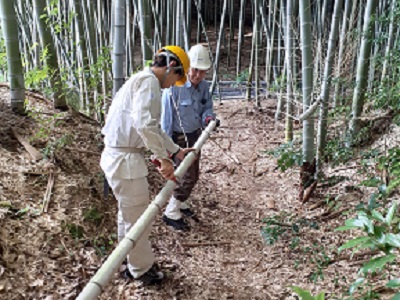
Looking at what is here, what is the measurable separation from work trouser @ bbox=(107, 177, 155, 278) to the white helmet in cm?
120

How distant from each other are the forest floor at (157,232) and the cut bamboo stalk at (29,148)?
35 millimetres

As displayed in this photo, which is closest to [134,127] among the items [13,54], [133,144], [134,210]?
[133,144]

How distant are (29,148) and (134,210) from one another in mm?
1318

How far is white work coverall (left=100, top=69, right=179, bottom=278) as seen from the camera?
2180mm

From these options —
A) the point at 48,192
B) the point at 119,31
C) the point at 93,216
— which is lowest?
the point at 93,216

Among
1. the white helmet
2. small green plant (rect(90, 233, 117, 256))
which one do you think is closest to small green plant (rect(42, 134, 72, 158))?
small green plant (rect(90, 233, 117, 256))

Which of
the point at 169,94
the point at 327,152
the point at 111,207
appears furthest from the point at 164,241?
the point at 327,152

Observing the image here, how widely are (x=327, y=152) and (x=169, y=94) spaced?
5.78ft

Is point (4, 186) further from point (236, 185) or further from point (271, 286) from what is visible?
point (236, 185)

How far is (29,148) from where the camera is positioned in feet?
10.6

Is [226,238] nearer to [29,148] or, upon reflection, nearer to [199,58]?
[199,58]

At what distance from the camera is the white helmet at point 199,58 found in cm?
318

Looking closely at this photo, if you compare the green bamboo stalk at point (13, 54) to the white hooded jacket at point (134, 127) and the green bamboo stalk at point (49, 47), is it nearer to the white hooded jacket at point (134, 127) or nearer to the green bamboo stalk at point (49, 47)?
the green bamboo stalk at point (49, 47)

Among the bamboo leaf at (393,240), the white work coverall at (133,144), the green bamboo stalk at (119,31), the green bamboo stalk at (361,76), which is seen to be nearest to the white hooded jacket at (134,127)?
the white work coverall at (133,144)
